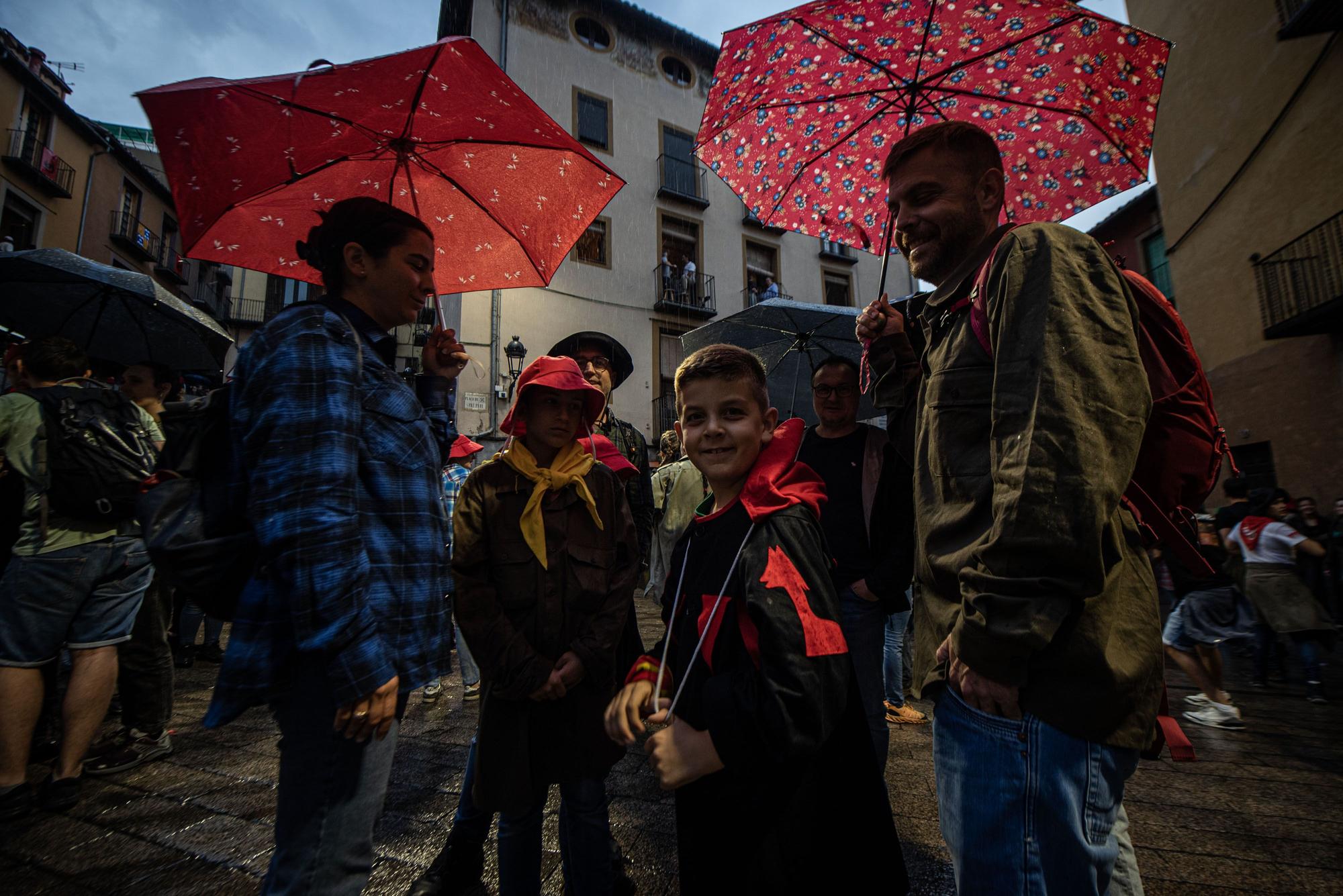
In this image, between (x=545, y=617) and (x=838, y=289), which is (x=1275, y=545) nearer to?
(x=545, y=617)

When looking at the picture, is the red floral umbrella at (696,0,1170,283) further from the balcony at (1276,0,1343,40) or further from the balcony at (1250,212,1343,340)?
the balcony at (1276,0,1343,40)

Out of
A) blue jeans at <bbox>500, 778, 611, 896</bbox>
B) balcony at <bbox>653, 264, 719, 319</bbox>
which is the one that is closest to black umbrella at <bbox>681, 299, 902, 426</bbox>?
blue jeans at <bbox>500, 778, 611, 896</bbox>

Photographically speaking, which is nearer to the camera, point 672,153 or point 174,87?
point 174,87

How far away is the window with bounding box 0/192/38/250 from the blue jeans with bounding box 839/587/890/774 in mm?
20081

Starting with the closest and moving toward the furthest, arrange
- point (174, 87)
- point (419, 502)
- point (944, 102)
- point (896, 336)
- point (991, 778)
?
point (991, 778)
point (419, 502)
point (174, 87)
point (896, 336)
point (944, 102)

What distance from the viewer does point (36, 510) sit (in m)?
2.60

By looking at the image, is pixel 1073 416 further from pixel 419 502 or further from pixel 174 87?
pixel 174 87

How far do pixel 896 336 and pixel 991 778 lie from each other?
4.68ft

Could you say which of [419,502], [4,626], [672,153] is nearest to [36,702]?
[4,626]

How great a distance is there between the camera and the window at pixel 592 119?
1480 centimetres

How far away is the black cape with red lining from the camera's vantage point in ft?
3.51

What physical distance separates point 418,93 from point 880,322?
1.80 m

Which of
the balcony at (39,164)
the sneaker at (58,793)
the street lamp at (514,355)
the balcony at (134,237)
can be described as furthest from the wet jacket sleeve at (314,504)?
the balcony at (134,237)

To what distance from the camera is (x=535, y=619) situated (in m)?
1.94
